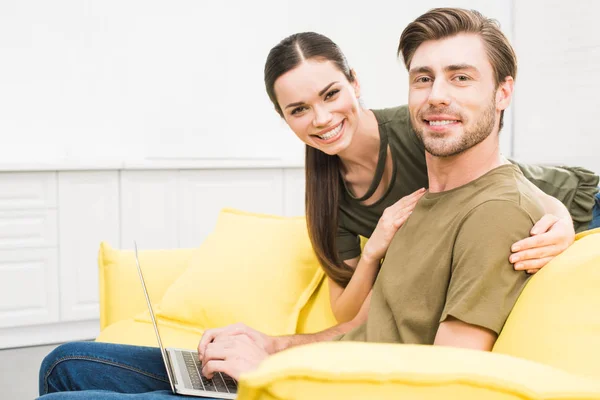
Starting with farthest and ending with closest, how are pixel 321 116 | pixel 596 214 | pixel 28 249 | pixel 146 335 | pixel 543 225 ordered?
pixel 28 249, pixel 146 335, pixel 596 214, pixel 321 116, pixel 543 225

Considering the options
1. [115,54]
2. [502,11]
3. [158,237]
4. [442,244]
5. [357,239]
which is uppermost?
[502,11]

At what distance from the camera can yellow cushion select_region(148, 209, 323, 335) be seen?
1.92 meters

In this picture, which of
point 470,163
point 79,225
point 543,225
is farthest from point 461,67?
point 79,225

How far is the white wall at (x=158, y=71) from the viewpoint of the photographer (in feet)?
13.0

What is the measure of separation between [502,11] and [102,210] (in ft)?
9.77

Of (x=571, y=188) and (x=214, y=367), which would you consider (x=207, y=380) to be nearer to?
(x=214, y=367)

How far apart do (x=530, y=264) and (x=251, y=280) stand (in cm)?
105

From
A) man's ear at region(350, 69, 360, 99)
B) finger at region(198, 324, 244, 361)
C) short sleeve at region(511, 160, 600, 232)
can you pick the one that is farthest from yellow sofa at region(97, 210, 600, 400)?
short sleeve at region(511, 160, 600, 232)

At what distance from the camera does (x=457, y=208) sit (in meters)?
1.18

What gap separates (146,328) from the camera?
79.6 inches

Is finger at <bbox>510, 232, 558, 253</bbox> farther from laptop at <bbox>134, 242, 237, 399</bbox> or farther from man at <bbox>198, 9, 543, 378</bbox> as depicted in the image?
laptop at <bbox>134, 242, 237, 399</bbox>

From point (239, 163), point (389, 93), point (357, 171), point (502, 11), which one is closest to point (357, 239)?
point (357, 171)

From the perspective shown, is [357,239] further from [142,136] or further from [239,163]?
[142,136]

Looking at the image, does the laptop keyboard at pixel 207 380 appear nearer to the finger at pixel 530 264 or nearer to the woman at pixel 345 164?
the woman at pixel 345 164
